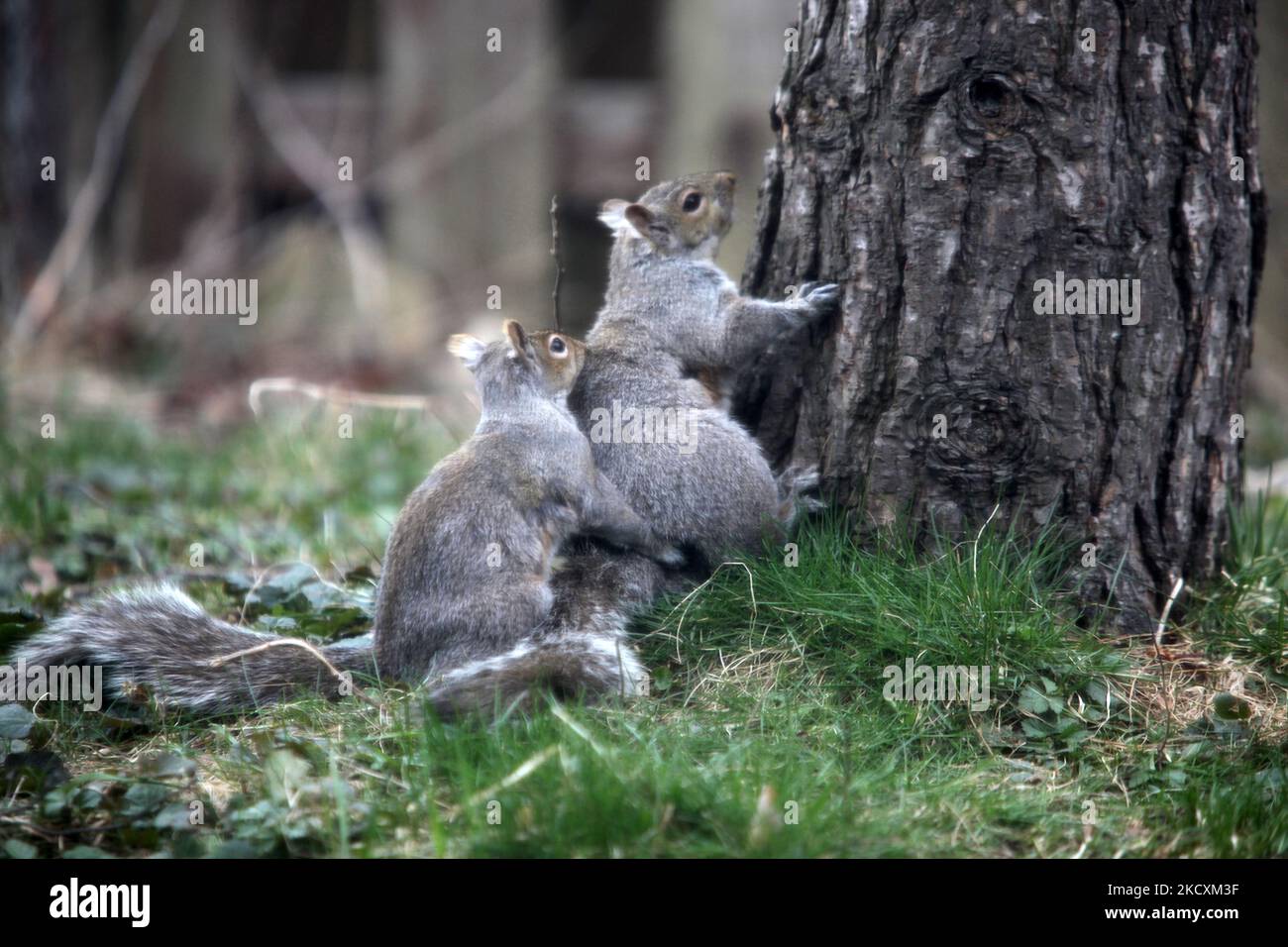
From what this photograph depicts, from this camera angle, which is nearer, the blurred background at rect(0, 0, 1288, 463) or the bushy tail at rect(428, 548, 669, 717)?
the bushy tail at rect(428, 548, 669, 717)

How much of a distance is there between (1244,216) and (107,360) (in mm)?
6609

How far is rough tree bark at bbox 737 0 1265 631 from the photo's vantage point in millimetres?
→ 2801

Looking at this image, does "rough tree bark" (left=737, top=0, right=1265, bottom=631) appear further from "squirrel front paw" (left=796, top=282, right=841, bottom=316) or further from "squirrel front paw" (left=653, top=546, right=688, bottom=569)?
"squirrel front paw" (left=653, top=546, right=688, bottom=569)

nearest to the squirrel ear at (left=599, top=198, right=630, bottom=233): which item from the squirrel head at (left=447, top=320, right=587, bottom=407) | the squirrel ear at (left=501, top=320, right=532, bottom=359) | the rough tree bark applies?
the squirrel head at (left=447, top=320, right=587, bottom=407)

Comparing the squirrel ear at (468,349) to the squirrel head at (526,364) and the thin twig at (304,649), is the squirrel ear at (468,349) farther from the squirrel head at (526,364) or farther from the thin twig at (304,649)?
the thin twig at (304,649)

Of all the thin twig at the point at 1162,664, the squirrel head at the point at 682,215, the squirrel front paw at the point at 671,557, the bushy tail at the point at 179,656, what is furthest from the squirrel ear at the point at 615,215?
the thin twig at the point at 1162,664

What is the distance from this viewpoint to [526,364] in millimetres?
3227

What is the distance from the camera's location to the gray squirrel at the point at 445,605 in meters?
2.81

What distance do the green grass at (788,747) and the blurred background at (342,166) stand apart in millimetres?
4578

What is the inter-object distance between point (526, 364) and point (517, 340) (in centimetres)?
7

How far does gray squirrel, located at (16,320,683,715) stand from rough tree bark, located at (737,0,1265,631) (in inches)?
30.0

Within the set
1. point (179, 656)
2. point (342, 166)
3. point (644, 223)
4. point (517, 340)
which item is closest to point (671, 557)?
point (517, 340)

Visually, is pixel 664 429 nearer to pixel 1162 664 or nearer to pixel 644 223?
pixel 644 223
